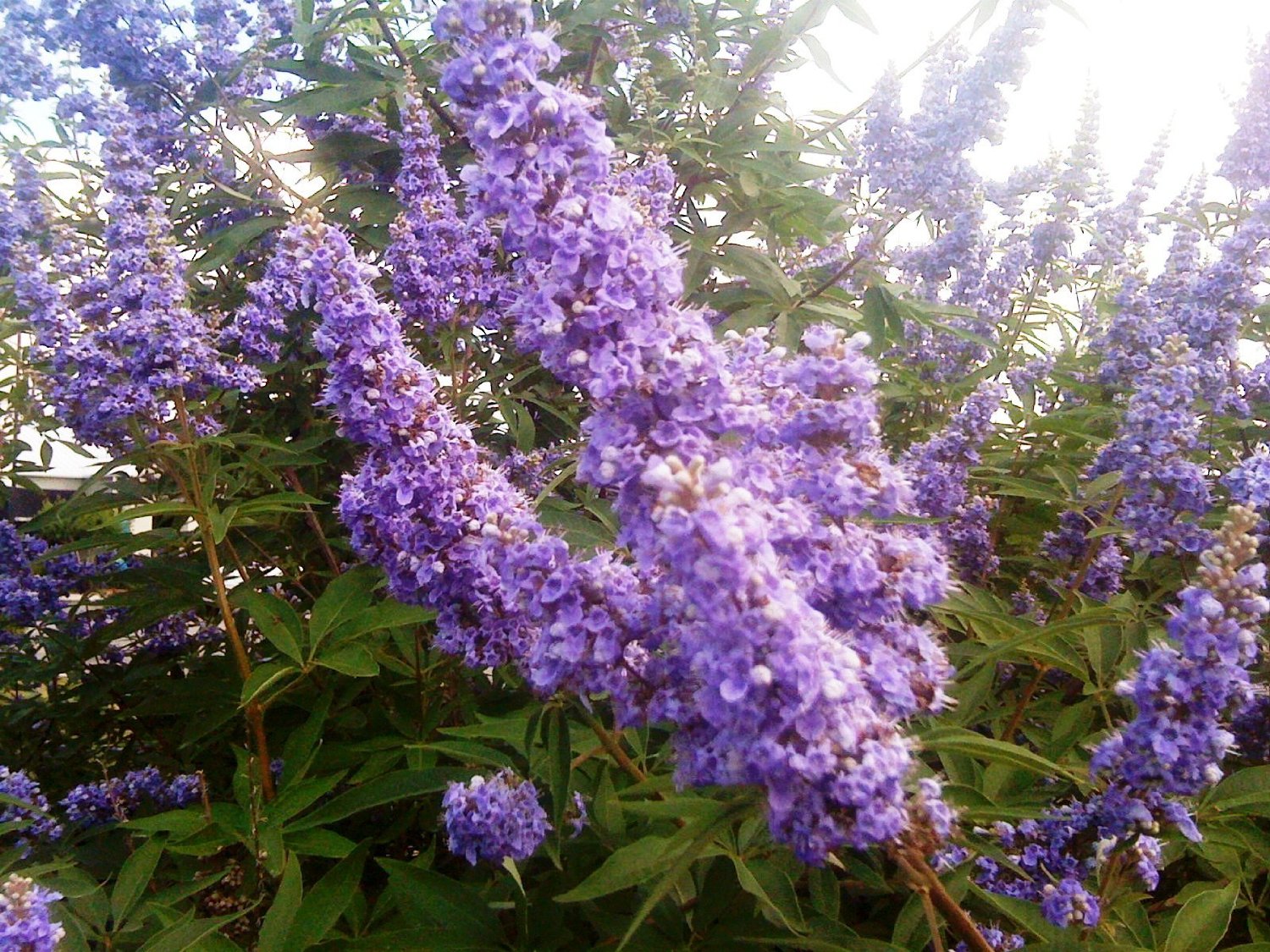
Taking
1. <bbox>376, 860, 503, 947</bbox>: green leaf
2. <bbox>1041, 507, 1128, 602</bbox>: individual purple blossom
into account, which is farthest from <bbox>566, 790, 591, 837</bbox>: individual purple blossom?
<bbox>1041, 507, 1128, 602</bbox>: individual purple blossom

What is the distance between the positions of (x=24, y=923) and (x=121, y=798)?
1423mm

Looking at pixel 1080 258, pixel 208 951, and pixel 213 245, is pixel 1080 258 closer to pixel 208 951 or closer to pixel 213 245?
pixel 213 245

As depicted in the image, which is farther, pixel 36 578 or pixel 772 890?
pixel 36 578

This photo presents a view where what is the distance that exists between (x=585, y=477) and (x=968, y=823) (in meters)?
1.33

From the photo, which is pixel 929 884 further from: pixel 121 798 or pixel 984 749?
pixel 121 798

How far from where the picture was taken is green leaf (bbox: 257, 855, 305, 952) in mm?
2258

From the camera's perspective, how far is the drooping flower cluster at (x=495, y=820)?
2.15m

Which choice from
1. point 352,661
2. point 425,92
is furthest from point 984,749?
point 425,92

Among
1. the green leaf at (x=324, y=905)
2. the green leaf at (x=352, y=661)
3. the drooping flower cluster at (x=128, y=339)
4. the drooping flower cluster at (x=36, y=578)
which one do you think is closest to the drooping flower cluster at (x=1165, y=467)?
the green leaf at (x=352, y=661)

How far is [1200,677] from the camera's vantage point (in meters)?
1.86

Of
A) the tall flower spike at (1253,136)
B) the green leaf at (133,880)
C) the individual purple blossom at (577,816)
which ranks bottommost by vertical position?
the green leaf at (133,880)

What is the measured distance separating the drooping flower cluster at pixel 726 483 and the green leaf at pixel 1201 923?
37.4 inches

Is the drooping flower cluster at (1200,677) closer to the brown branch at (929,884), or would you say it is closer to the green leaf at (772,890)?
the brown branch at (929,884)

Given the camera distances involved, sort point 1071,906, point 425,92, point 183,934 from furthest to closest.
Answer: point 425,92, point 183,934, point 1071,906
